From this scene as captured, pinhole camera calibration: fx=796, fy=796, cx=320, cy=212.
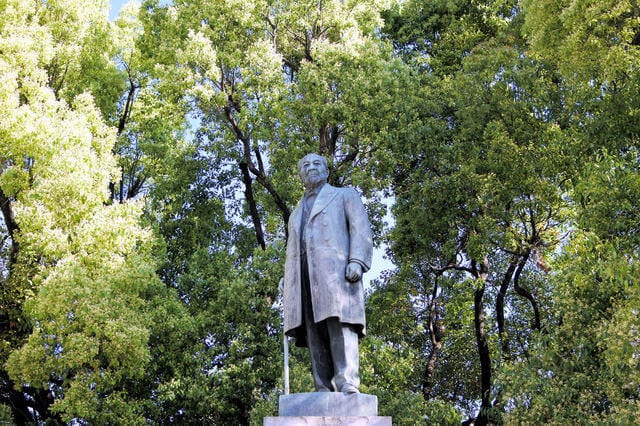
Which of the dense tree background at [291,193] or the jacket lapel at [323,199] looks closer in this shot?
the jacket lapel at [323,199]

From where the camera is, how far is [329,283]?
17.5ft

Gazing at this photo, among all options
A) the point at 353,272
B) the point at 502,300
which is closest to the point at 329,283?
the point at 353,272

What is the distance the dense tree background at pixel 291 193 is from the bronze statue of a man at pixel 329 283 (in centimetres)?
542

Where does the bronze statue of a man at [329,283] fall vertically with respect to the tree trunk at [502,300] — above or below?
→ below

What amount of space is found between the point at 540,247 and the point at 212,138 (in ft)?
26.6

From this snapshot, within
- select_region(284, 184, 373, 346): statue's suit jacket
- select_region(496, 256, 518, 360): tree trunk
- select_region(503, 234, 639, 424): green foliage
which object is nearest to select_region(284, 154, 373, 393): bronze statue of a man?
select_region(284, 184, 373, 346): statue's suit jacket

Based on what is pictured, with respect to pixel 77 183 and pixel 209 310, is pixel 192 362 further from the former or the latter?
pixel 77 183

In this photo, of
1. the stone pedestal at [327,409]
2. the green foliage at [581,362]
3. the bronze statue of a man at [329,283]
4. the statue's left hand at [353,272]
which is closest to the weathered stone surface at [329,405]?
the stone pedestal at [327,409]

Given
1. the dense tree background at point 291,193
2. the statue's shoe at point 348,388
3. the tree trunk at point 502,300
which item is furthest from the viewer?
the tree trunk at point 502,300

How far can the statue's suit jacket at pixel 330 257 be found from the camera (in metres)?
5.32

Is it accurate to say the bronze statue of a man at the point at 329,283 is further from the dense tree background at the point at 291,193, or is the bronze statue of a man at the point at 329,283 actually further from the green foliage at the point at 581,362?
the dense tree background at the point at 291,193

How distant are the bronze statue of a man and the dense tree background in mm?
5421

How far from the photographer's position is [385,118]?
16.8 meters

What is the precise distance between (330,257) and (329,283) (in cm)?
20
